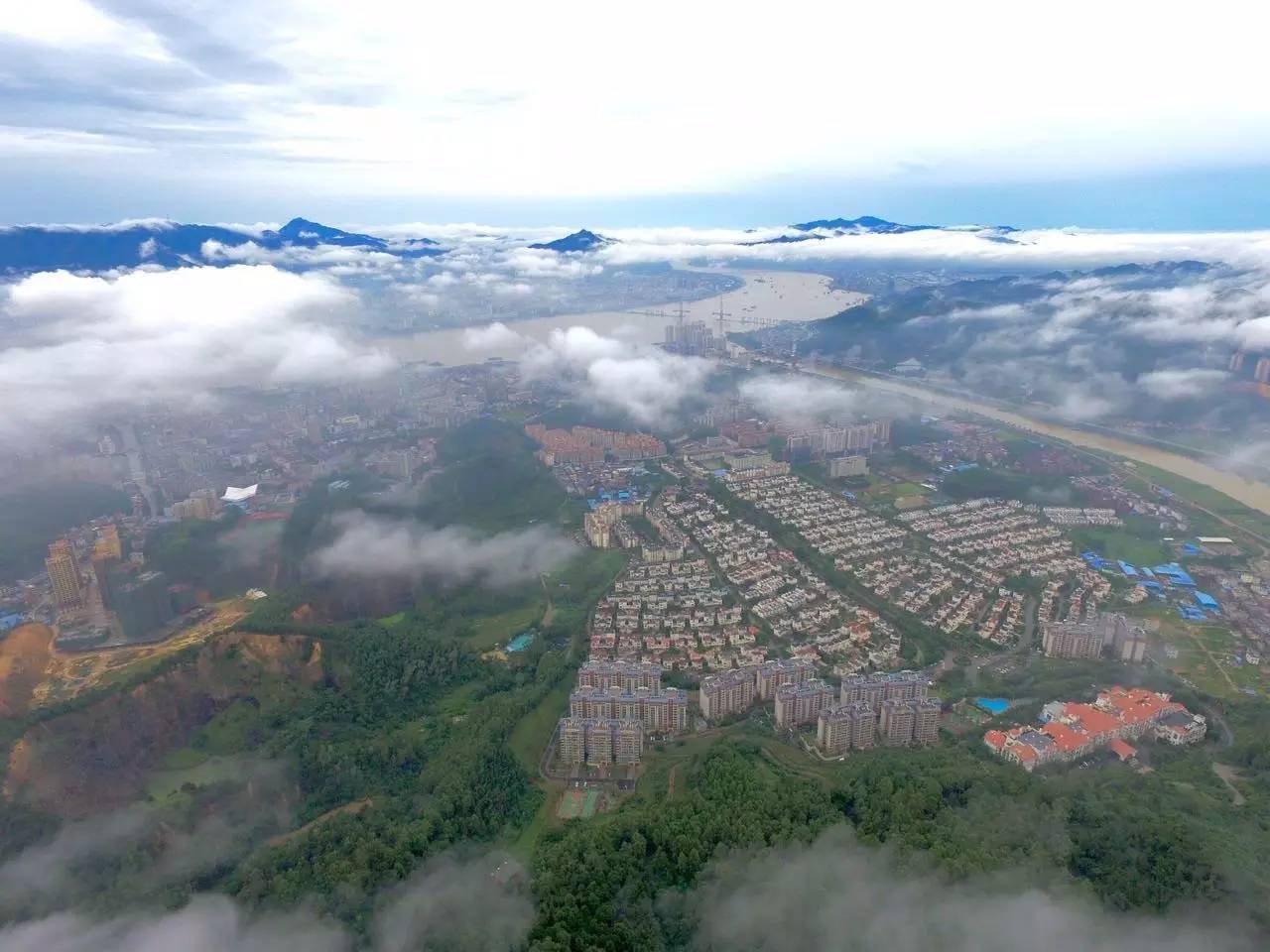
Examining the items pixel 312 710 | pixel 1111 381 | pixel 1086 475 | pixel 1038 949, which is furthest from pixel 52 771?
pixel 1111 381

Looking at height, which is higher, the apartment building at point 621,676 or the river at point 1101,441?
the apartment building at point 621,676

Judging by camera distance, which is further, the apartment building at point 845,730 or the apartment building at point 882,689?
the apartment building at point 882,689

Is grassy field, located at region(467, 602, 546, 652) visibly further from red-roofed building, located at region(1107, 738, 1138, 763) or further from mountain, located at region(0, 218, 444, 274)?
mountain, located at region(0, 218, 444, 274)

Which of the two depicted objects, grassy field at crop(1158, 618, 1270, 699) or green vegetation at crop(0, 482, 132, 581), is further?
green vegetation at crop(0, 482, 132, 581)

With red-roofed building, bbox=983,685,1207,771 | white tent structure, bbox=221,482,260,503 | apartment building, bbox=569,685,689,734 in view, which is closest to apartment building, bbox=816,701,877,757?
red-roofed building, bbox=983,685,1207,771

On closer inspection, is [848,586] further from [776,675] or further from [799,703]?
[799,703]

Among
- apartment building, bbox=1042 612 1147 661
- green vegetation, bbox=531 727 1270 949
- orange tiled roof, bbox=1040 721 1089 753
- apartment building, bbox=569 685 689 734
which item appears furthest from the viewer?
apartment building, bbox=1042 612 1147 661

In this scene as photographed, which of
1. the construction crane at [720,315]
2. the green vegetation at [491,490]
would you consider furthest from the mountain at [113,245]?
the construction crane at [720,315]

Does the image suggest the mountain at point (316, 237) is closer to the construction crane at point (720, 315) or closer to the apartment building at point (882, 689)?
the construction crane at point (720, 315)
